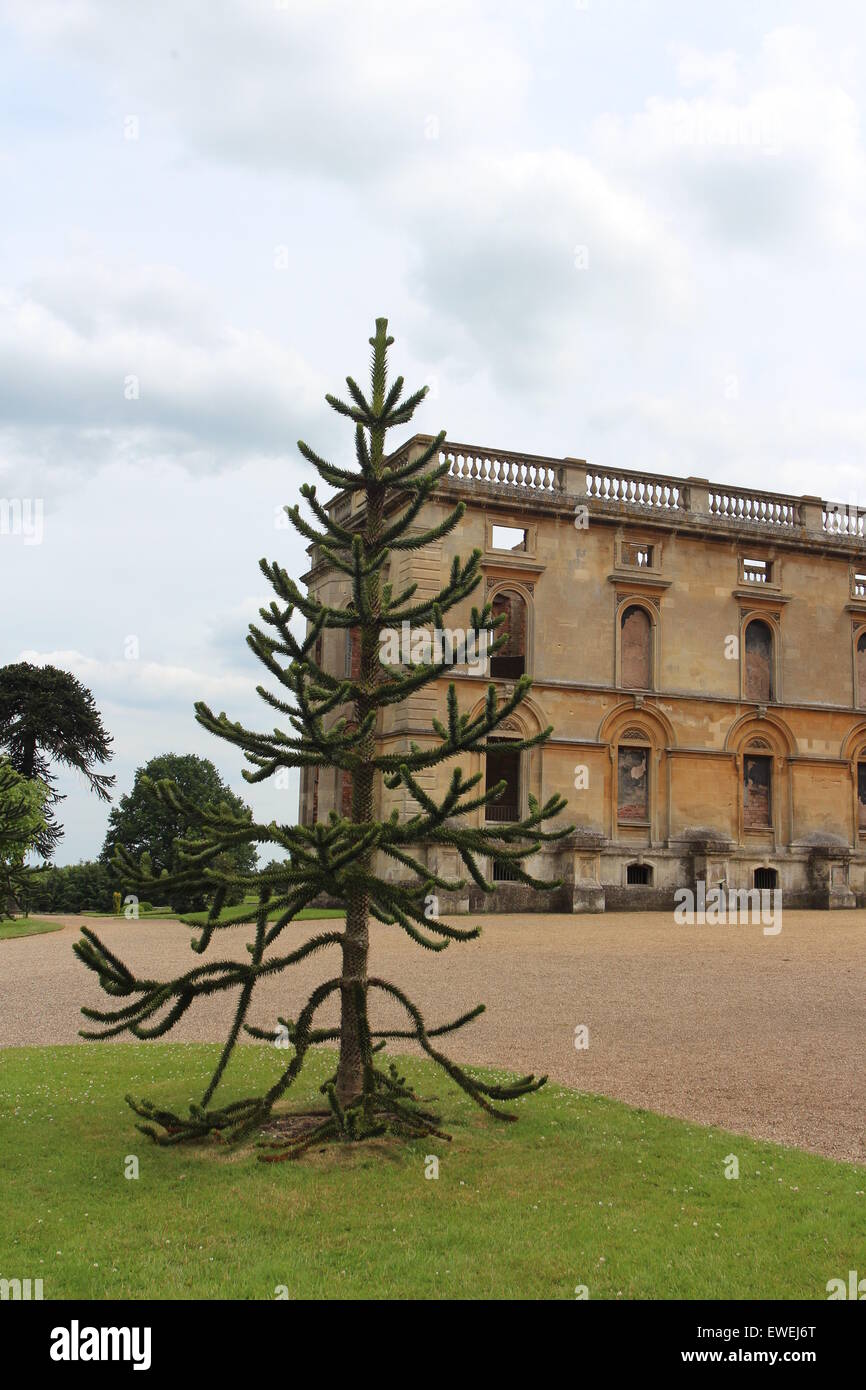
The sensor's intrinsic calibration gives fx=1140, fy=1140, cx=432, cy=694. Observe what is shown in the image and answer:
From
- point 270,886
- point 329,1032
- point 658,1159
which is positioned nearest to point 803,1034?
point 658,1159

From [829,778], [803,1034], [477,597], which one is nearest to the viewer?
[803,1034]

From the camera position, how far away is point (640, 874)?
32562 mm

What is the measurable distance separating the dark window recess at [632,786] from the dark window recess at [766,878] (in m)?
3.91

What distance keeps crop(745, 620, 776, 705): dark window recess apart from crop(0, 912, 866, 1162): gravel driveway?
424 inches

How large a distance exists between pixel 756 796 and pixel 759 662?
13.5 ft

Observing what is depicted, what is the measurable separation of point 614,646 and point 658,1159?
25567 mm

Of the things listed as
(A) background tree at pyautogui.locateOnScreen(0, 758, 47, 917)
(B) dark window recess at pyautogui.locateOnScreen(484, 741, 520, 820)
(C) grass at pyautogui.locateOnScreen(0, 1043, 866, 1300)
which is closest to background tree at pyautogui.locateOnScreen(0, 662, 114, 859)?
(A) background tree at pyautogui.locateOnScreen(0, 758, 47, 917)

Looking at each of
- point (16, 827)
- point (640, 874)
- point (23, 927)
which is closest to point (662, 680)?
point (640, 874)

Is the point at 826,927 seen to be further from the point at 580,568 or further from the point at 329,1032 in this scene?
the point at 329,1032

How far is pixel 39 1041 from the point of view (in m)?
13.6

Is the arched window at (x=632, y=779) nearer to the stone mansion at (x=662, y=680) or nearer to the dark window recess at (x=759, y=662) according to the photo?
the stone mansion at (x=662, y=680)

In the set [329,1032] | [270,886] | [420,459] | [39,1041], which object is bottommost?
[39,1041]

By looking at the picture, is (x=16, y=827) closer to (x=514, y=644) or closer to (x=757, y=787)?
(x=514, y=644)

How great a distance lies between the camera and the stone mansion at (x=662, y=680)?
31688 millimetres
